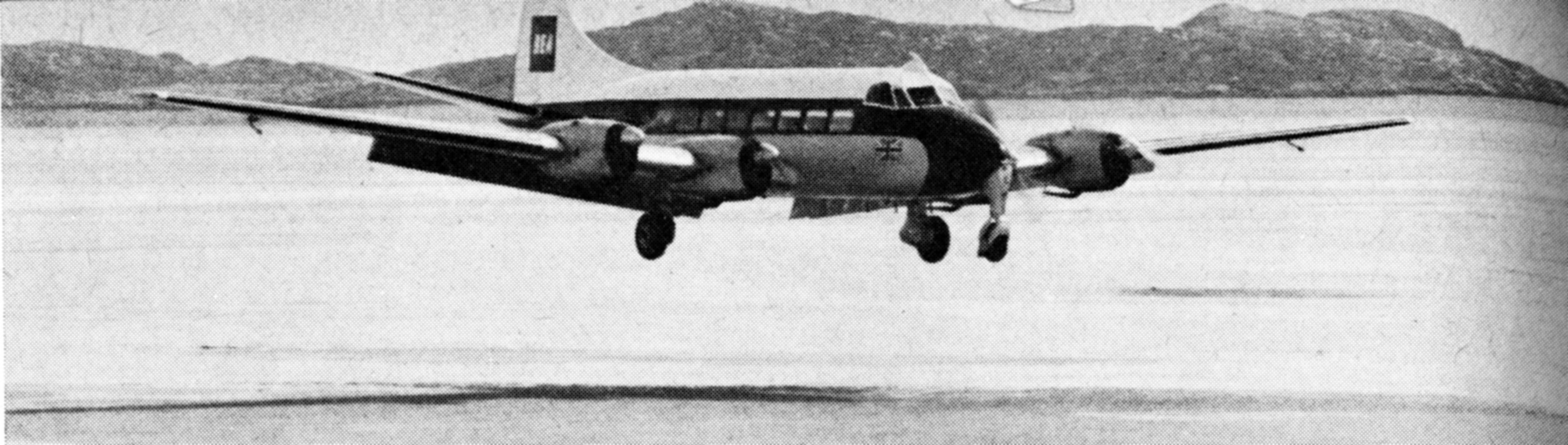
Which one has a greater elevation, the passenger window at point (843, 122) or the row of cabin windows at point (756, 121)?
the row of cabin windows at point (756, 121)

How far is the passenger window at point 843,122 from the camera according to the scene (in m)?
8.84

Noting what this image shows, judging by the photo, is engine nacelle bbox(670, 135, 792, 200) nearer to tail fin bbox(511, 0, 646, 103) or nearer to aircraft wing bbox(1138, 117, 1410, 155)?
tail fin bbox(511, 0, 646, 103)

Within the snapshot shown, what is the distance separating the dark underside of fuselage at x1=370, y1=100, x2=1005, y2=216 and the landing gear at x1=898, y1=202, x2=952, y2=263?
0.60ft

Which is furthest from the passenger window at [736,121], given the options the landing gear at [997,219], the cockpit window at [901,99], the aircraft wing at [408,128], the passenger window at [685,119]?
the landing gear at [997,219]

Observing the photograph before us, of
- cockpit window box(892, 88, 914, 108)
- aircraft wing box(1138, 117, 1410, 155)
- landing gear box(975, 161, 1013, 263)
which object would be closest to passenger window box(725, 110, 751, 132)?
cockpit window box(892, 88, 914, 108)

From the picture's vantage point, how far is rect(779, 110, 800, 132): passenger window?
8.92m

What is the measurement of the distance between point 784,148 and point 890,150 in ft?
1.44

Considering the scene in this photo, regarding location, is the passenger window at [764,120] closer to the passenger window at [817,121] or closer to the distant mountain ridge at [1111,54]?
the passenger window at [817,121]

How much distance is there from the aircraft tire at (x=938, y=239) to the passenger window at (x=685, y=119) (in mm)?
1035

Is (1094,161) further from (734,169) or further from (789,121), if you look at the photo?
(734,169)

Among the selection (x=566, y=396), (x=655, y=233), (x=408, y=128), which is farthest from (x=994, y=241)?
(x=408, y=128)

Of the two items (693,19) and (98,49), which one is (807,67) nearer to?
(693,19)

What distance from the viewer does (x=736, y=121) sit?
9.02m

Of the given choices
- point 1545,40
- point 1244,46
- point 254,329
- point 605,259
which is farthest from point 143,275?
point 1545,40
